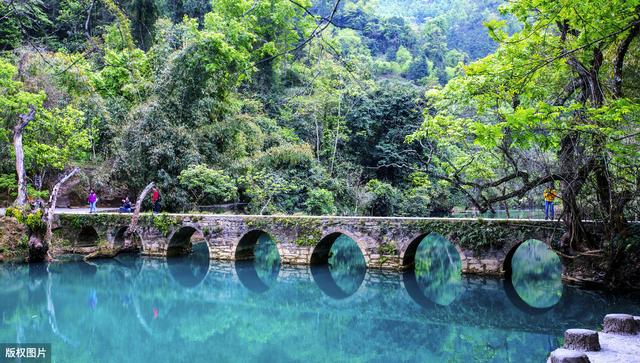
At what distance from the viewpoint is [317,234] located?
17156mm

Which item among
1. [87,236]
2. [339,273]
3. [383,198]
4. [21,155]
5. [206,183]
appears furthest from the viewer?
[383,198]

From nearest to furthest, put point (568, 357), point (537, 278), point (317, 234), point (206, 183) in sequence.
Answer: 1. point (568, 357)
2. point (317, 234)
3. point (537, 278)
4. point (206, 183)

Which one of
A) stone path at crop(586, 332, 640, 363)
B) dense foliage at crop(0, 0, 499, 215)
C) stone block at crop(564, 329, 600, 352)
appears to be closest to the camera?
stone path at crop(586, 332, 640, 363)

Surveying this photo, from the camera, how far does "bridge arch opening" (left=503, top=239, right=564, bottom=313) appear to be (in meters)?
13.8

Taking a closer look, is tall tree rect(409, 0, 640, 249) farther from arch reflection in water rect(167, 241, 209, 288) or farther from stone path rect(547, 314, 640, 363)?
arch reflection in water rect(167, 241, 209, 288)

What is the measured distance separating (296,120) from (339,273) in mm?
13272

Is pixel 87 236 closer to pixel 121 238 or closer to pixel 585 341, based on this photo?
pixel 121 238

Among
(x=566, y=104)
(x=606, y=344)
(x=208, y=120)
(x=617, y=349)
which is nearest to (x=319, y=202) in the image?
(x=208, y=120)

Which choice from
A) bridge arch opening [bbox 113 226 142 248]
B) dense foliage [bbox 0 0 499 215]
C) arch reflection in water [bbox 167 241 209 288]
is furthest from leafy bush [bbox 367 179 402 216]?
bridge arch opening [bbox 113 226 142 248]

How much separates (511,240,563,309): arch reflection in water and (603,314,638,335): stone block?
10.1m

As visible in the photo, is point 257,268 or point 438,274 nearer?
point 438,274

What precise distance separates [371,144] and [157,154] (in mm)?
13132

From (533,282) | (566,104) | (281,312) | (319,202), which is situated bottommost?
(281,312)

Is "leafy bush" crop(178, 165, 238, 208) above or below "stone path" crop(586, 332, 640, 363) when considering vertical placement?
above
